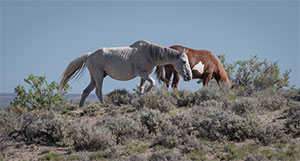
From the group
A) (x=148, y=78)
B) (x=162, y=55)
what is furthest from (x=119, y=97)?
(x=162, y=55)

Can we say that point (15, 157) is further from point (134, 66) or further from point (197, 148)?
point (134, 66)

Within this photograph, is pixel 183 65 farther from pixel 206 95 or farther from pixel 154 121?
pixel 154 121

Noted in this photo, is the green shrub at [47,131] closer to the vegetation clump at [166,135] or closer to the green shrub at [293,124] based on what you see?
the vegetation clump at [166,135]

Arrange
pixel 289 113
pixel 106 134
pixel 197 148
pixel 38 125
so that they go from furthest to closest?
pixel 289 113 < pixel 38 125 < pixel 106 134 < pixel 197 148

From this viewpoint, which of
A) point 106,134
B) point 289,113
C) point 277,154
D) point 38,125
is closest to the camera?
point 277,154

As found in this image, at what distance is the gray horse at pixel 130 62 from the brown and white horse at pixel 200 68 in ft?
6.46

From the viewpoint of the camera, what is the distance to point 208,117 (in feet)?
29.9

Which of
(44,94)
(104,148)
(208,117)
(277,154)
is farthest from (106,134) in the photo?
(44,94)

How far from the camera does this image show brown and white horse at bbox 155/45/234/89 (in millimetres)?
14837

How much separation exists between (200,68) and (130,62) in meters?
3.69

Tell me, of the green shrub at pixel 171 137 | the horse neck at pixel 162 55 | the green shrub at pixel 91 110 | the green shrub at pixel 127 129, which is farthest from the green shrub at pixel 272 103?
the green shrub at pixel 91 110

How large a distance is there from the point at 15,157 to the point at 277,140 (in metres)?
5.68

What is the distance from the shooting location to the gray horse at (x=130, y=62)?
12.6 m

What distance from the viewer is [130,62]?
1274cm
